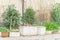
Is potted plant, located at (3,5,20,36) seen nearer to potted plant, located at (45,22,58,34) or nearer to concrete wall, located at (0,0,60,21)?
concrete wall, located at (0,0,60,21)

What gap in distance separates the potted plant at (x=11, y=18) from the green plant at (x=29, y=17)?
2.41 ft

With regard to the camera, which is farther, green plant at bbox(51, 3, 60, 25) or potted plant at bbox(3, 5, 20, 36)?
green plant at bbox(51, 3, 60, 25)

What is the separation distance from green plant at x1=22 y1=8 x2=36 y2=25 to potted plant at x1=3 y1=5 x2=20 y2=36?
0.73m

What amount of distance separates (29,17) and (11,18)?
4.17ft

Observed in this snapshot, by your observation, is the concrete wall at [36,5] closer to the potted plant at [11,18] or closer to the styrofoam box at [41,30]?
the potted plant at [11,18]

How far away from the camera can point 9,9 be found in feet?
34.5

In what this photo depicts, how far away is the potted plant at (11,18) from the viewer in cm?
1039

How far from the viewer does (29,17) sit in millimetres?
11250

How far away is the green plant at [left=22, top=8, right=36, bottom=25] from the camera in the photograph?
442 inches

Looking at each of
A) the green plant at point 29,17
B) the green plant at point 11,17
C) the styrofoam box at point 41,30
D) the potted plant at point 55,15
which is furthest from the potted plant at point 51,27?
the green plant at point 11,17

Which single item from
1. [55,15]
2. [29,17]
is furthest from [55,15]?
[29,17]

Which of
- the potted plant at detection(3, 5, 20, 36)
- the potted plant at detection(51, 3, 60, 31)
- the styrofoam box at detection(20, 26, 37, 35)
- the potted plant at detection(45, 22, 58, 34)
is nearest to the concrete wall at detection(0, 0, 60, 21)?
the potted plant at detection(51, 3, 60, 31)

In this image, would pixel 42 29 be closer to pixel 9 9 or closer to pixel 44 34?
pixel 44 34

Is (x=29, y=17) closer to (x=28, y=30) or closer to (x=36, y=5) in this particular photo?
(x=36, y=5)
